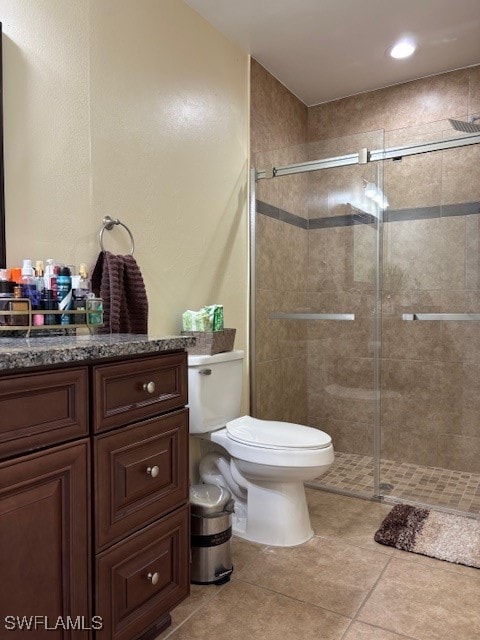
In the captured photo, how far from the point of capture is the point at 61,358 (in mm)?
1026

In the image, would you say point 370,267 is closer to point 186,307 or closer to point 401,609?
point 186,307

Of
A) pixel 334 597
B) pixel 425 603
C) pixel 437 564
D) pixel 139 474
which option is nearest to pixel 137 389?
pixel 139 474

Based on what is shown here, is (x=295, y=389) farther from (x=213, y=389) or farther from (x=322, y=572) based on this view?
(x=322, y=572)

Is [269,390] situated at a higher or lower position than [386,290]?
lower

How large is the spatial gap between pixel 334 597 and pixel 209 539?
48cm

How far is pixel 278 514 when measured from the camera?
2.04 m

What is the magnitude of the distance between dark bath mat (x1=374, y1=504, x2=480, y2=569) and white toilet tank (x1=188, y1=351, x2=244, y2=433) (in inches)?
34.0

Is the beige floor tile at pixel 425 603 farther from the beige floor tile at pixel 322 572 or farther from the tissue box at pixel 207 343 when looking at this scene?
the tissue box at pixel 207 343

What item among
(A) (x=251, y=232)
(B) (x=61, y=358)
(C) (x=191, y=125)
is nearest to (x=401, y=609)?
(B) (x=61, y=358)

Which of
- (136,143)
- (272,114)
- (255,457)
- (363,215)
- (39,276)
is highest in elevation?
(272,114)

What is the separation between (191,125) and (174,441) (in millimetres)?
1576

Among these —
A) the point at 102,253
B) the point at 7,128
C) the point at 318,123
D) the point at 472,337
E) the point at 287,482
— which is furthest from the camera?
the point at 318,123

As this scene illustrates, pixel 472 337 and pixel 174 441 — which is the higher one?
pixel 472 337

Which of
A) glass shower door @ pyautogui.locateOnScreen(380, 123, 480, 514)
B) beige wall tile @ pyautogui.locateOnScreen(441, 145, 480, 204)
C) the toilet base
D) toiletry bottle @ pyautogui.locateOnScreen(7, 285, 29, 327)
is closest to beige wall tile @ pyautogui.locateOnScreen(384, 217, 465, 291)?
glass shower door @ pyautogui.locateOnScreen(380, 123, 480, 514)
